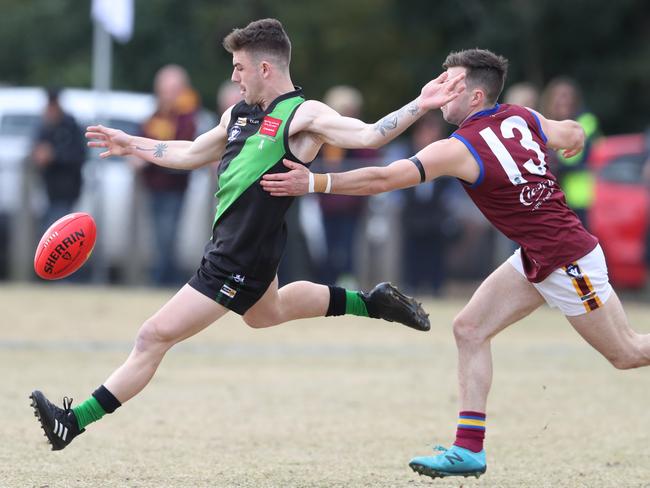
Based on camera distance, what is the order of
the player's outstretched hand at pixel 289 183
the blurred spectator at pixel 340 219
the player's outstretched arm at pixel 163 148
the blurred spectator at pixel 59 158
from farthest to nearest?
the blurred spectator at pixel 59 158, the blurred spectator at pixel 340 219, the player's outstretched arm at pixel 163 148, the player's outstretched hand at pixel 289 183

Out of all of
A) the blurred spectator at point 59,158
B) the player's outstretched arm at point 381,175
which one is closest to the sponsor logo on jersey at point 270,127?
the player's outstretched arm at point 381,175

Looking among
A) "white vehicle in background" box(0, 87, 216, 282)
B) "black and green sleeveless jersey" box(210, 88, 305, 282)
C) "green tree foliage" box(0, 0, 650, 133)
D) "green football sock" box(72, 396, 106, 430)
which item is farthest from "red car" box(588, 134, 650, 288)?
"green football sock" box(72, 396, 106, 430)

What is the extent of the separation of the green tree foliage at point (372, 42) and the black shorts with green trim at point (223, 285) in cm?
1849

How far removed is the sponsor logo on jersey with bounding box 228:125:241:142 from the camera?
23.4 ft

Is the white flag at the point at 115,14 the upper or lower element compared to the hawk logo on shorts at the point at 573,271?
upper

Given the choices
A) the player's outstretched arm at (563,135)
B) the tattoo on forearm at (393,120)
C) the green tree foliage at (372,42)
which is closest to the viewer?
the tattoo on forearm at (393,120)

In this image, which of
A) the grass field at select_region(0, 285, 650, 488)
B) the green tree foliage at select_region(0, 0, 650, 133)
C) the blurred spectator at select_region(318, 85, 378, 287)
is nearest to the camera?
the grass field at select_region(0, 285, 650, 488)

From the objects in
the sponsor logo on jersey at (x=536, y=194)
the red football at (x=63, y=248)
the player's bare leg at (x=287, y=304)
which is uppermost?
the sponsor logo on jersey at (x=536, y=194)

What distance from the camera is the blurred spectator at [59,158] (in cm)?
1692

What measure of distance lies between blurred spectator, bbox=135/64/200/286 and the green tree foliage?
31.8ft

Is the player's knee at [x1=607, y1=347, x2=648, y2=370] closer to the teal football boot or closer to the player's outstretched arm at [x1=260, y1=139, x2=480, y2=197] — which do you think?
the teal football boot

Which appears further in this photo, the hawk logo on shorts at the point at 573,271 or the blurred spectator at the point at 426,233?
the blurred spectator at the point at 426,233

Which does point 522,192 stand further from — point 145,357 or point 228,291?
point 145,357

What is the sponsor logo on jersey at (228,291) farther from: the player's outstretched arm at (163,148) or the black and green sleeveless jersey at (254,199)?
the player's outstretched arm at (163,148)
